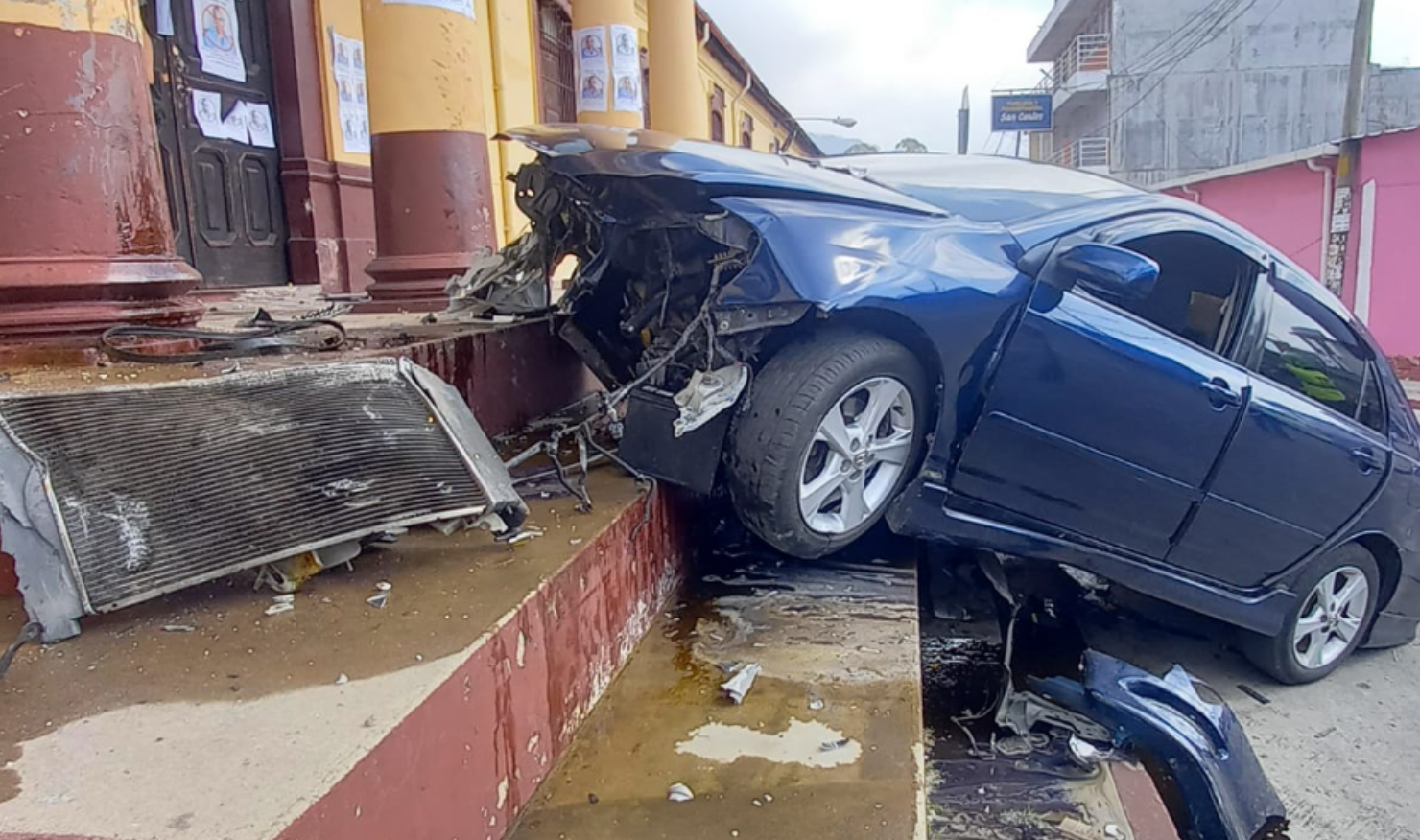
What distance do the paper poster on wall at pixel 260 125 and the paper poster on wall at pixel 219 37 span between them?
0.21 m

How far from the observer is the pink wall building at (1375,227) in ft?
43.9

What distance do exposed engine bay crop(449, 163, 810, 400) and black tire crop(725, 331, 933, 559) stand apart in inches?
4.1

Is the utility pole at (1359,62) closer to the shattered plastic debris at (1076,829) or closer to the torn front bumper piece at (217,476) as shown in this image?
the shattered plastic debris at (1076,829)

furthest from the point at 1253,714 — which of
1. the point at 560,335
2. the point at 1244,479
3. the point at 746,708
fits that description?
the point at 560,335

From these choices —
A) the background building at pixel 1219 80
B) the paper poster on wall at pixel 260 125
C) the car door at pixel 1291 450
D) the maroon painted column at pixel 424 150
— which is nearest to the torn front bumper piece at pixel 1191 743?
the car door at pixel 1291 450

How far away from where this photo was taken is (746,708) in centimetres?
238

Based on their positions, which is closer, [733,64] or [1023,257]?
[1023,257]

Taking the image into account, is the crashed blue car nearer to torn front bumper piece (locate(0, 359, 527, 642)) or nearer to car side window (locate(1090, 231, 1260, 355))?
car side window (locate(1090, 231, 1260, 355))

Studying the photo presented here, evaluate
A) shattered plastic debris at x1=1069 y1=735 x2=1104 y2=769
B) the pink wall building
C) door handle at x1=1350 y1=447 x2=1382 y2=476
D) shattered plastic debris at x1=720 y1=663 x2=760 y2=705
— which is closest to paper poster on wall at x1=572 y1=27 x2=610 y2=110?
door handle at x1=1350 y1=447 x2=1382 y2=476

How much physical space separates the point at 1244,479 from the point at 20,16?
13.8 ft

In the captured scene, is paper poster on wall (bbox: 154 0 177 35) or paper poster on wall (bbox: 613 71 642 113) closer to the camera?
paper poster on wall (bbox: 154 0 177 35)

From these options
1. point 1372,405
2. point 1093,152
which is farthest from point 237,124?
point 1093,152

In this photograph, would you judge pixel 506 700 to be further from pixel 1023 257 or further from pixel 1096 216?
pixel 1096 216

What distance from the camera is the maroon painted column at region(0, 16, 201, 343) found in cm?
255
